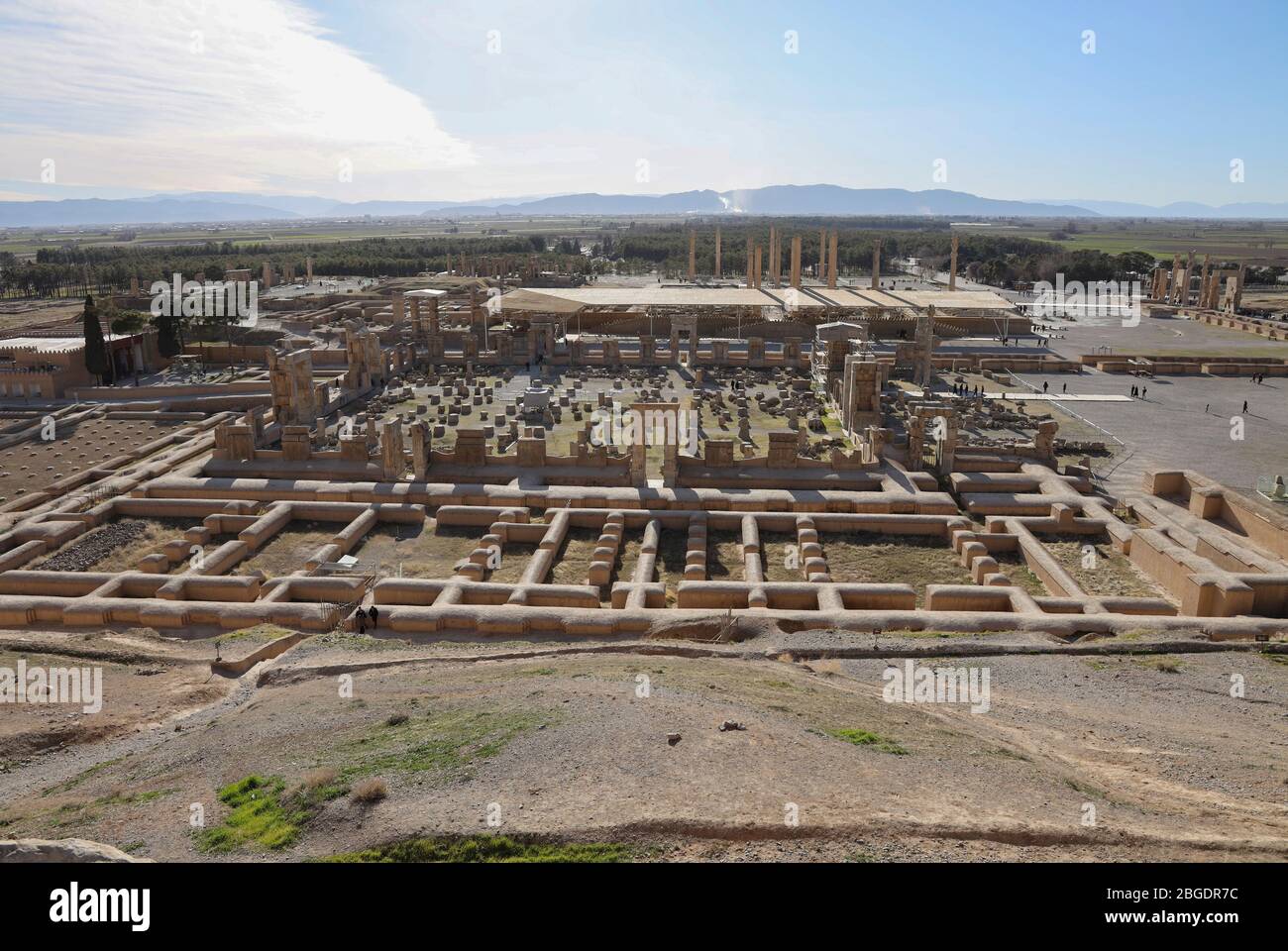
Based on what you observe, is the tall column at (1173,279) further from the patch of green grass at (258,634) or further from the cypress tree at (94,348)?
the patch of green grass at (258,634)

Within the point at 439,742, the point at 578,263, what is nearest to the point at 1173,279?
the point at 578,263

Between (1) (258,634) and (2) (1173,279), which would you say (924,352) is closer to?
(1) (258,634)

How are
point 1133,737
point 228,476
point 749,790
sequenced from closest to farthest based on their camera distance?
point 749,790 → point 1133,737 → point 228,476

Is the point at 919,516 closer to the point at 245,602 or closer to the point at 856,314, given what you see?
the point at 245,602

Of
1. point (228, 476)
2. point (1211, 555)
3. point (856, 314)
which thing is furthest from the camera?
point (856, 314)

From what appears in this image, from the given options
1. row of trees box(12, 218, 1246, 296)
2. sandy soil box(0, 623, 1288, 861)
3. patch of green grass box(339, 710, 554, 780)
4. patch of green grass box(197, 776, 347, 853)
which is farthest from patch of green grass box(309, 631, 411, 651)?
row of trees box(12, 218, 1246, 296)

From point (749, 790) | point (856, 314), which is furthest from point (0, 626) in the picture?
point (856, 314)

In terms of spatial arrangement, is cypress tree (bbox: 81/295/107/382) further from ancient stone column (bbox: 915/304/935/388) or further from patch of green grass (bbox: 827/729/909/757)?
patch of green grass (bbox: 827/729/909/757)
